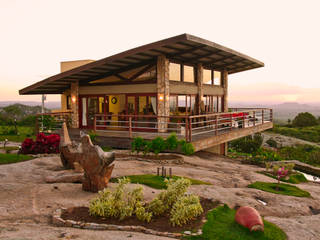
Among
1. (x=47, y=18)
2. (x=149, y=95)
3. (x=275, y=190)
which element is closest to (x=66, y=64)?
(x=47, y=18)

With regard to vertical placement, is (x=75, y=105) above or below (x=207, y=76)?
below

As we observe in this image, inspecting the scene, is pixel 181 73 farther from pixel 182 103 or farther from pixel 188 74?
pixel 182 103

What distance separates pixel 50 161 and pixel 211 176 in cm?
640

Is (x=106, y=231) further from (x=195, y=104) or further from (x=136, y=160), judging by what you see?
(x=195, y=104)

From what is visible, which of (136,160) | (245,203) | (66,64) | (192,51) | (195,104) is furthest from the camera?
(66,64)

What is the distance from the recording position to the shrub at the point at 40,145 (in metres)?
13.0

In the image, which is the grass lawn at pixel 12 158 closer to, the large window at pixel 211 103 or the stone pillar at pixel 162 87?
the stone pillar at pixel 162 87

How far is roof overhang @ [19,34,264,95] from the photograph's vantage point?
1495 centimetres

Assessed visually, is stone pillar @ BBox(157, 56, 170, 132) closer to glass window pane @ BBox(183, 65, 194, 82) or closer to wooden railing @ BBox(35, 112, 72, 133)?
glass window pane @ BBox(183, 65, 194, 82)

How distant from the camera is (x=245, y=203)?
23.8ft

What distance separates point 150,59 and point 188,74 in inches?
142

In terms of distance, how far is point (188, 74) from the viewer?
Answer: 19750mm

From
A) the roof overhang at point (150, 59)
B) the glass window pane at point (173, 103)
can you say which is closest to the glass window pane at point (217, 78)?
the roof overhang at point (150, 59)

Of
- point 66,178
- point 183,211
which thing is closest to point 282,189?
point 183,211
